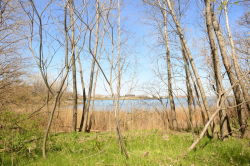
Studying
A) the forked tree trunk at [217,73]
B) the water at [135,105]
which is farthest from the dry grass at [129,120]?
the forked tree trunk at [217,73]

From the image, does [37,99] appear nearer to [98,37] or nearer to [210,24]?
[98,37]

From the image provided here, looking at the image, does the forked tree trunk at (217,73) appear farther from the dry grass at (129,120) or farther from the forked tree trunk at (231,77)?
the dry grass at (129,120)

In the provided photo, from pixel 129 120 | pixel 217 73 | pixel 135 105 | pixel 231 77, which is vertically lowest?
pixel 129 120

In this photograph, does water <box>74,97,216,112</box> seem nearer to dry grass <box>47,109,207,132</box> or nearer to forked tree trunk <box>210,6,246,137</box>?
dry grass <box>47,109,207,132</box>

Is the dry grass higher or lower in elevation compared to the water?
lower

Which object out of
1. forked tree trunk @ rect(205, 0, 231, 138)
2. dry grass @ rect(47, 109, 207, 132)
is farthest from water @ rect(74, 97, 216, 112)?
forked tree trunk @ rect(205, 0, 231, 138)

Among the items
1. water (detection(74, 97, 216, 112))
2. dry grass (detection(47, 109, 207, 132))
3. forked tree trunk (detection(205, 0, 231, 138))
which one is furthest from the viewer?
water (detection(74, 97, 216, 112))

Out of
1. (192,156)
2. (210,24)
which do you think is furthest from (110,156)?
(210,24)

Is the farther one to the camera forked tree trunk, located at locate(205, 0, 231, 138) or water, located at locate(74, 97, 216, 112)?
water, located at locate(74, 97, 216, 112)

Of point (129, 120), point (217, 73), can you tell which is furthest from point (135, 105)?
point (217, 73)

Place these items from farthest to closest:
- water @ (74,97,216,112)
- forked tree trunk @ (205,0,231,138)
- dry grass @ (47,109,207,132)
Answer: water @ (74,97,216,112) < dry grass @ (47,109,207,132) < forked tree trunk @ (205,0,231,138)

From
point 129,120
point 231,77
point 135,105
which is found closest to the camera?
point 231,77

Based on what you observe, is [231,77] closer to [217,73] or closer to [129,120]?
[217,73]

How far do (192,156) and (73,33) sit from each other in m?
5.93
